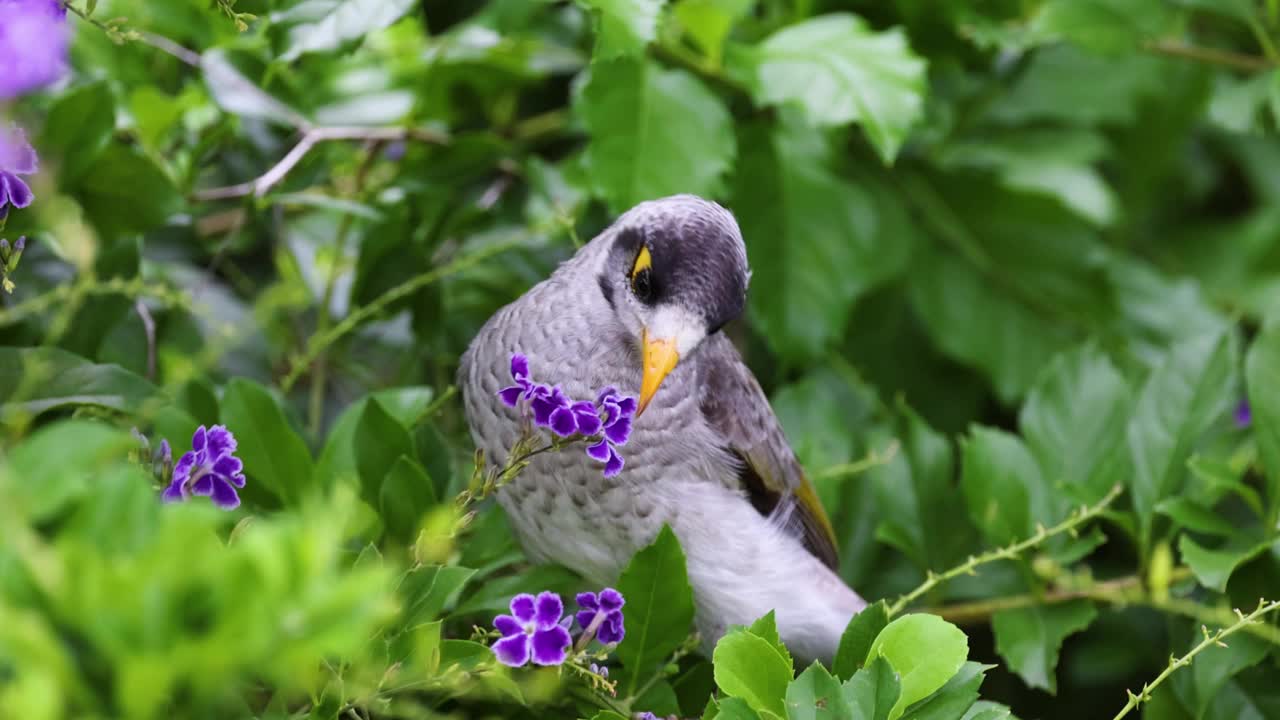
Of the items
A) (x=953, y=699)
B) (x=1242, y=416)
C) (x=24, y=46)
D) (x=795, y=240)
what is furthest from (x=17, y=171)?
(x=1242, y=416)

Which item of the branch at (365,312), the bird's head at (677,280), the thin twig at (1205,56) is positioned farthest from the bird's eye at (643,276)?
the thin twig at (1205,56)

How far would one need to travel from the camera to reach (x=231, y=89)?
1.71 metres

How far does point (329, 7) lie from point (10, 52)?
0.63 m

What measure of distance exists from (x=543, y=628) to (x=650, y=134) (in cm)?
85

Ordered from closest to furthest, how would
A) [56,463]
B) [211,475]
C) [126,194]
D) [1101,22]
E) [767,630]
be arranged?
[56,463] < [211,475] < [767,630] < [126,194] < [1101,22]

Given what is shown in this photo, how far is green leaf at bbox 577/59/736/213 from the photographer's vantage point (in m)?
1.69

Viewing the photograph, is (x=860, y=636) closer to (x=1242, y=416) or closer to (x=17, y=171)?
(x=17, y=171)

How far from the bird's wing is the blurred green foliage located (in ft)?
0.37

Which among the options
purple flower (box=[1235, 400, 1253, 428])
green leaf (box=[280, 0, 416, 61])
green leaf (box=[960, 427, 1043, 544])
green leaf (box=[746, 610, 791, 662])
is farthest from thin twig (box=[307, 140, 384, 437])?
purple flower (box=[1235, 400, 1253, 428])

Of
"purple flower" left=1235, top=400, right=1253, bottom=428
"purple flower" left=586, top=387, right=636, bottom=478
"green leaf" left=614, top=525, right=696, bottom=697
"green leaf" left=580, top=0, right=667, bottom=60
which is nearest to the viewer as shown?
"purple flower" left=586, top=387, right=636, bottom=478

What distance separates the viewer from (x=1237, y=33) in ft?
8.78

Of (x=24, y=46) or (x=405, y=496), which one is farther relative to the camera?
(x=405, y=496)

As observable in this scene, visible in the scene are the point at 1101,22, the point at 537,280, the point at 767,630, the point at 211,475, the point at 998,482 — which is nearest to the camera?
the point at 211,475

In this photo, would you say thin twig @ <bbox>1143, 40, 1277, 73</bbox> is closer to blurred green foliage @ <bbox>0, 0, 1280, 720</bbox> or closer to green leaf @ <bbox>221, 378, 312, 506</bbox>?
blurred green foliage @ <bbox>0, 0, 1280, 720</bbox>
